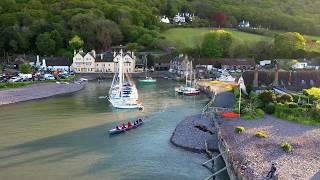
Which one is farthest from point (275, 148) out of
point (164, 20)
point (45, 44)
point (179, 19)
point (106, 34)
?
point (179, 19)

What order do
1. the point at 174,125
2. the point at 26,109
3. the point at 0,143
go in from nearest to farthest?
the point at 0,143
the point at 174,125
the point at 26,109

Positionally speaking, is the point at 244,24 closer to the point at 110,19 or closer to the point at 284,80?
the point at 110,19

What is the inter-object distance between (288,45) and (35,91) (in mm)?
62150

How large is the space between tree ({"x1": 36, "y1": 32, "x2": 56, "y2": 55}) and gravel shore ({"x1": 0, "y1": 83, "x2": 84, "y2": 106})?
36889 millimetres

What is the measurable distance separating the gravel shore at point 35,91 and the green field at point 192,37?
45.8 m

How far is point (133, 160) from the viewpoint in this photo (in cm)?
3525

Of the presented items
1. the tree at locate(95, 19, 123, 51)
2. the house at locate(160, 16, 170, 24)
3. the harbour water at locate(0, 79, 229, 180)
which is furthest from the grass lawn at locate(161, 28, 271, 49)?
the harbour water at locate(0, 79, 229, 180)

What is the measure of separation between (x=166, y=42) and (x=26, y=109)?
69.2 m

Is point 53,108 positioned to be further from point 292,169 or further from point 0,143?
point 292,169

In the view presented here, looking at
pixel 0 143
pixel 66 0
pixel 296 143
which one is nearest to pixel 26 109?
pixel 0 143

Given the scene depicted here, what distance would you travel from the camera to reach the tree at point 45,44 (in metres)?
116

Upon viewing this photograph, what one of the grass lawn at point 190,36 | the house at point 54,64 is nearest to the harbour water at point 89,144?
the house at point 54,64

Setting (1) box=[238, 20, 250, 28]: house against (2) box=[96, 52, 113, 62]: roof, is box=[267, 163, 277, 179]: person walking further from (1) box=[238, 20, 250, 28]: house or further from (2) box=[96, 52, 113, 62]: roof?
(1) box=[238, 20, 250, 28]: house

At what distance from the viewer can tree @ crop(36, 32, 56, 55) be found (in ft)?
382
